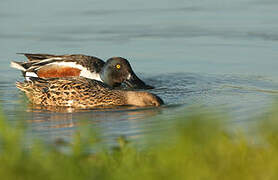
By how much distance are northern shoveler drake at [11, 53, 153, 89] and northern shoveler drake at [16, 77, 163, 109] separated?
1598mm

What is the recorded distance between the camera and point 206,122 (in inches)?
160

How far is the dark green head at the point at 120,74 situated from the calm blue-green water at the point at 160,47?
308 millimetres

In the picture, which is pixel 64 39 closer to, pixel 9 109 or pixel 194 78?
pixel 194 78

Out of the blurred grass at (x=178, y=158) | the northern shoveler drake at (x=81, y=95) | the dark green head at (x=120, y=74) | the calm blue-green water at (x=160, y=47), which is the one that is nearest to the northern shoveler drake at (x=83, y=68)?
the dark green head at (x=120, y=74)

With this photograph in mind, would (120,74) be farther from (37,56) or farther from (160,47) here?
(160,47)

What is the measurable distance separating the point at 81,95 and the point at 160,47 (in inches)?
159

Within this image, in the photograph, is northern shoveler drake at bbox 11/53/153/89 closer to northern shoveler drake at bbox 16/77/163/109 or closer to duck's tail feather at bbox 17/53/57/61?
duck's tail feather at bbox 17/53/57/61

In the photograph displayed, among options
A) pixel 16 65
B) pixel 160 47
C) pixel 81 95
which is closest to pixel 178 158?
pixel 81 95

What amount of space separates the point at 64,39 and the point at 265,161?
30.8ft

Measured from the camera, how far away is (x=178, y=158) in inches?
149

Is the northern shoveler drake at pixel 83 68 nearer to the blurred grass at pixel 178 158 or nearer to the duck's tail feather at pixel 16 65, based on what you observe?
the duck's tail feather at pixel 16 65

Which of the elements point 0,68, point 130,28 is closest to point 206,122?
point 0,68

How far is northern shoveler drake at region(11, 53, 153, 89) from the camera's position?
1078 centimetres

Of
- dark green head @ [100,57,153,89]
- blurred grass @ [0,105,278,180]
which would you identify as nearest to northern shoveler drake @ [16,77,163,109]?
dark green head @ [100,57,153,89]
